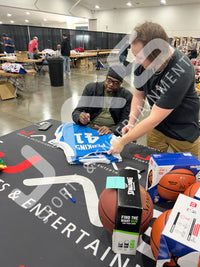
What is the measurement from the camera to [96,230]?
32.0 inches

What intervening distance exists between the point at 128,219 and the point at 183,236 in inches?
6.5

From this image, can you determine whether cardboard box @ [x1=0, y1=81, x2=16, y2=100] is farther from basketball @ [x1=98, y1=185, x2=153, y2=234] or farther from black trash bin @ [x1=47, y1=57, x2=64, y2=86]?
basketball @ [x1=98, y1=185, x2=153, y2=234]

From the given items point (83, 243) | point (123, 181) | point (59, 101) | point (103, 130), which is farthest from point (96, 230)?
point (59, 101)

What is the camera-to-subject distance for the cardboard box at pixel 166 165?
86 cm

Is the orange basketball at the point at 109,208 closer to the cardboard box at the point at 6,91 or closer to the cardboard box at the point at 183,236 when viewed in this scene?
the cardboard box at the point at 183,236

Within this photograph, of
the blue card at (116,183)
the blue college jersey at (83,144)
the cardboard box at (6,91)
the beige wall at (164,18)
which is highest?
the beige wall at (164,18)

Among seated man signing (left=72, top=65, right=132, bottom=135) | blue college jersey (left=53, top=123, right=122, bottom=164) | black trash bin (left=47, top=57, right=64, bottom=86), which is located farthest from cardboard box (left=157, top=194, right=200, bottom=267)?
black trash bin (left=47, top=57, right=64, bottom=86)

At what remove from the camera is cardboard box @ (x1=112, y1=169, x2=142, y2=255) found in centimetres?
62

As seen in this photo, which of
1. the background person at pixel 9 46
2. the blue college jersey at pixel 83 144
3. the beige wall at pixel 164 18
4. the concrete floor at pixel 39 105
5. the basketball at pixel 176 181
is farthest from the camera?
the beige wall at pixel 164 18

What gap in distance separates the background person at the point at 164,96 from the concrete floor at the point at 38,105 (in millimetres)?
1550

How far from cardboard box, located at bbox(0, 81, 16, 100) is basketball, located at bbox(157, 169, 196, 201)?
5.02 metres

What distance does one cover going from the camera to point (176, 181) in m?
0.85

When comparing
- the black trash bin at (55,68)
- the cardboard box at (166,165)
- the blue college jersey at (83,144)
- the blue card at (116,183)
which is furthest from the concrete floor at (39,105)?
the blue card at (116,183)

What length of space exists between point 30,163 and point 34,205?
0.37 metres
